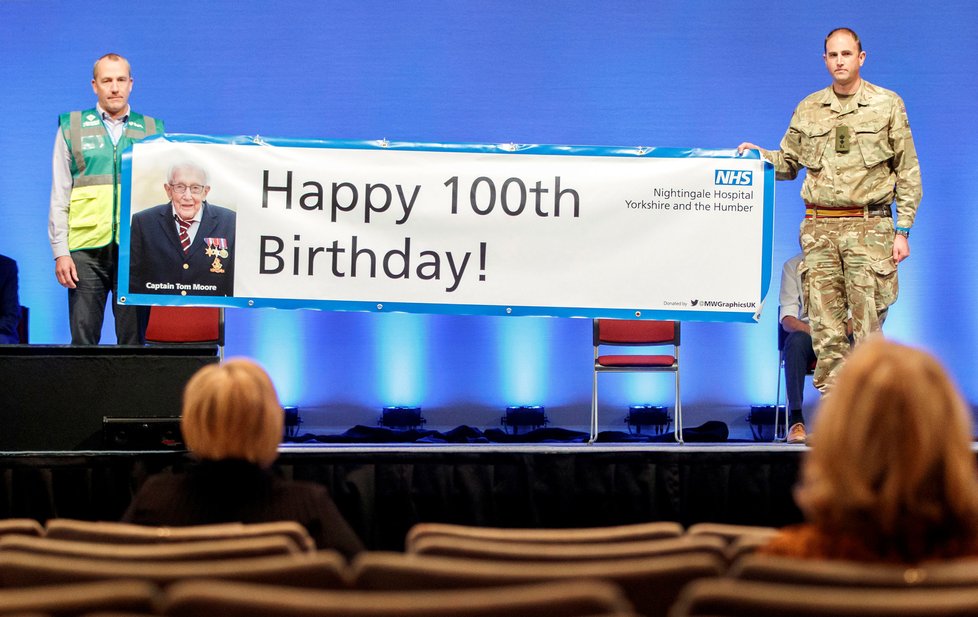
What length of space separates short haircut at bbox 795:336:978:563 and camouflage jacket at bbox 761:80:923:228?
3.41m

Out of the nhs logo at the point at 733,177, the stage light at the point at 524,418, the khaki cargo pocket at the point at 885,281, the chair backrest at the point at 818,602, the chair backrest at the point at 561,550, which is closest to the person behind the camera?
the chair backrest at the point at 818,602

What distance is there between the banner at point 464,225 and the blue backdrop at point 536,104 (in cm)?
231

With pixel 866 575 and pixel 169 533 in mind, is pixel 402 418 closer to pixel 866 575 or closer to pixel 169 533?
pixel 169 533

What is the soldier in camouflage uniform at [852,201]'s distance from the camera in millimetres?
4898

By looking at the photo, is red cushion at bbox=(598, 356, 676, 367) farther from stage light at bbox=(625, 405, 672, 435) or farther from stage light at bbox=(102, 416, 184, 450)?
stage light at bbox=(102, 416, 184, 450)

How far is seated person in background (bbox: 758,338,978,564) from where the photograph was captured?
1668 mm

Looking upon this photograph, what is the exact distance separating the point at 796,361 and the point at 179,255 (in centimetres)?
347

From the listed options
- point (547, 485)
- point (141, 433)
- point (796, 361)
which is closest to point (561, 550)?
point (547, 485)

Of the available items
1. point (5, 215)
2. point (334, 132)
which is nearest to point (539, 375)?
point (334, 132)

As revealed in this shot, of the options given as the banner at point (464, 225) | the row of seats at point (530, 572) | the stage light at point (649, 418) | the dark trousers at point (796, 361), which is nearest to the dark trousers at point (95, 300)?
the banner at point (464, 225)

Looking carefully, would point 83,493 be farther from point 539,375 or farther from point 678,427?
point 539,375

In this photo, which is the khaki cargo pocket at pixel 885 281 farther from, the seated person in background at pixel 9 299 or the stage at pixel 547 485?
the seated person in background at pixel 9 299

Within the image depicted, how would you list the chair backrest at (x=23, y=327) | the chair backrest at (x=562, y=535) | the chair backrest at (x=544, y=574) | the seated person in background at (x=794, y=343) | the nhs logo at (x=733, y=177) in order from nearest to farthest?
the chair backrest at (x=544, y=574)
the chair backrest at (x=562, y=535)
the nhs logo at (x=733, y=177)
the seated person in background at (x=794, y=343)
the chair backrest at (x=23, y=327)

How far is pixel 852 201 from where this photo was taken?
493 cm
